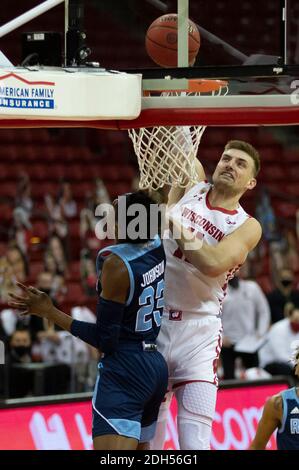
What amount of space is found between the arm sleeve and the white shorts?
435 mm

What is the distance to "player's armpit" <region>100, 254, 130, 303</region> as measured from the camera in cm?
585

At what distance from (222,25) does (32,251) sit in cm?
825

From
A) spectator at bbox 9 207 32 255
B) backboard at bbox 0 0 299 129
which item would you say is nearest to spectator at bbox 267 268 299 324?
spectator at bbox 9 207 32 255

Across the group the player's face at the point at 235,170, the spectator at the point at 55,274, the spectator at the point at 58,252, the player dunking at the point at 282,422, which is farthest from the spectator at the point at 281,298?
the player's face at the point at 235,170

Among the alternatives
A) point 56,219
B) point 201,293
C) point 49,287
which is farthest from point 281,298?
point 201,293

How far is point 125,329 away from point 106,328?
126mm

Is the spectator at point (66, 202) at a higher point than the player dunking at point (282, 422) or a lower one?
higher

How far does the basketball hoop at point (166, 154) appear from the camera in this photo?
6.43 metres

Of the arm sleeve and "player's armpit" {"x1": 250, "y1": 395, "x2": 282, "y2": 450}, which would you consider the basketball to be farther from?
"player's armpit" {"x1": 250, "y1": 395, "x2": 282, "y2": 450}

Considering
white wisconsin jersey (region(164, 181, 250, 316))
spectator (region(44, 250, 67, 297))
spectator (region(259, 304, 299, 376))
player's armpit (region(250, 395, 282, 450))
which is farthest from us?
spectator (region(44, 250, 67, 297))

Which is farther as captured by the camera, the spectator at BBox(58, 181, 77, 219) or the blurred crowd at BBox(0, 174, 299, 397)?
the spectator at BBox(58, 181, 77, 219)

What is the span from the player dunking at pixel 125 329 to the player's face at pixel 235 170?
22.6 inches

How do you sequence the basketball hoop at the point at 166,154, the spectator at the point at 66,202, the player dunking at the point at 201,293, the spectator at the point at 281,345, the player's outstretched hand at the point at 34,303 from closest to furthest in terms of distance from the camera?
1. the player's outstretched hand at the point at 34,303
2. the player dunking at the point at 201,293
3. the basketball hoop at the point at 166,154
4. the spectator at the point at 281,345
5. the spectator at the point at 66,202

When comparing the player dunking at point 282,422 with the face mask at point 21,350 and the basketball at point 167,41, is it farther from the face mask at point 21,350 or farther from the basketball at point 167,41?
the face mask at point 21,350
